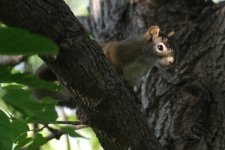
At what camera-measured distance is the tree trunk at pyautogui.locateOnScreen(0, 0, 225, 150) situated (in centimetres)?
159

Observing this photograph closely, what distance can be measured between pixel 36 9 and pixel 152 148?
801 millimetres

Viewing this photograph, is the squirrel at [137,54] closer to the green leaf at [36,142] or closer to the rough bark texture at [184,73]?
the rough bark texture at [184,73]

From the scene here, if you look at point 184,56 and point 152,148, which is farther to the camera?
point 184,56

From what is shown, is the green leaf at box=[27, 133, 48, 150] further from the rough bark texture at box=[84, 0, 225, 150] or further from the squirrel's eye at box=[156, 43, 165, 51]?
the squirrel's eye at box=[156, 43, 165, 51]

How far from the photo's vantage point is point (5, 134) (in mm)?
1109

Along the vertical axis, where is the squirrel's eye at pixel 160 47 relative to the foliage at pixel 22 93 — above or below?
above

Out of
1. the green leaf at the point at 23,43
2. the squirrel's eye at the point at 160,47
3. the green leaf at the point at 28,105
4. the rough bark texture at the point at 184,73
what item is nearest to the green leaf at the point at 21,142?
the green leaf at the point at 28,105

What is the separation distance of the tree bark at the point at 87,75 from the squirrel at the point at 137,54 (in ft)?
3.68

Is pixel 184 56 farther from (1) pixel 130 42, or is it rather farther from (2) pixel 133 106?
(2) pixel 133 106

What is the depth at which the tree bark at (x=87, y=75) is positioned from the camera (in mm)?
1492

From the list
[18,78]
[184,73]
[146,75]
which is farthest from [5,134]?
[146,75]

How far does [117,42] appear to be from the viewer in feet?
10.4

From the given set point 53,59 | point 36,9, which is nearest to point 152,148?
point 53,59

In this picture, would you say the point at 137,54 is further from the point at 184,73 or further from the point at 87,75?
the point at 87,75
